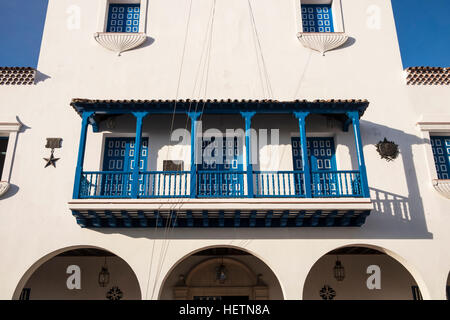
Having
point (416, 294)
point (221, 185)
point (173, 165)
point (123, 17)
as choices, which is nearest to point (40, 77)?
point (123, 17)

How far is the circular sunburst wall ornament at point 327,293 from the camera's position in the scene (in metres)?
10.4

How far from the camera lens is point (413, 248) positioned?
880 centimetres

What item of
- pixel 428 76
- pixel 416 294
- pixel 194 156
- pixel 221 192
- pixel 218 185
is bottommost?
pixel 416 294

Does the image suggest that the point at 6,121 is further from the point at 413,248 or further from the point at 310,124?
the point at 413,248

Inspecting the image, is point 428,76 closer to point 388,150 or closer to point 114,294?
point 388,150

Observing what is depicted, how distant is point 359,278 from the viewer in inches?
414

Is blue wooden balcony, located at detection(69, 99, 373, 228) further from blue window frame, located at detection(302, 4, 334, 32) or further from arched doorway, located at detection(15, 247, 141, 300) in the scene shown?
blue window frame, located at detection(302, 4, 334, 32)

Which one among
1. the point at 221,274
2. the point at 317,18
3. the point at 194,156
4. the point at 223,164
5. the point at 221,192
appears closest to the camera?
the point at 221,192

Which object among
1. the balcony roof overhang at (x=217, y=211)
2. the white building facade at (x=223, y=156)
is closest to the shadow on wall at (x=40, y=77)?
the white building facade at (x=223, y=156)

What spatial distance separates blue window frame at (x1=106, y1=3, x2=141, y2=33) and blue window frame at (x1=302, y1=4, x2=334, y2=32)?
4.95 m

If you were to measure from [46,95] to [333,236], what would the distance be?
814cm

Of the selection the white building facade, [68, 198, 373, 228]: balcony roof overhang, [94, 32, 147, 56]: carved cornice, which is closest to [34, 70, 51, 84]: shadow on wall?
the white building facade

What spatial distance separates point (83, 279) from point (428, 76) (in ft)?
35.5
